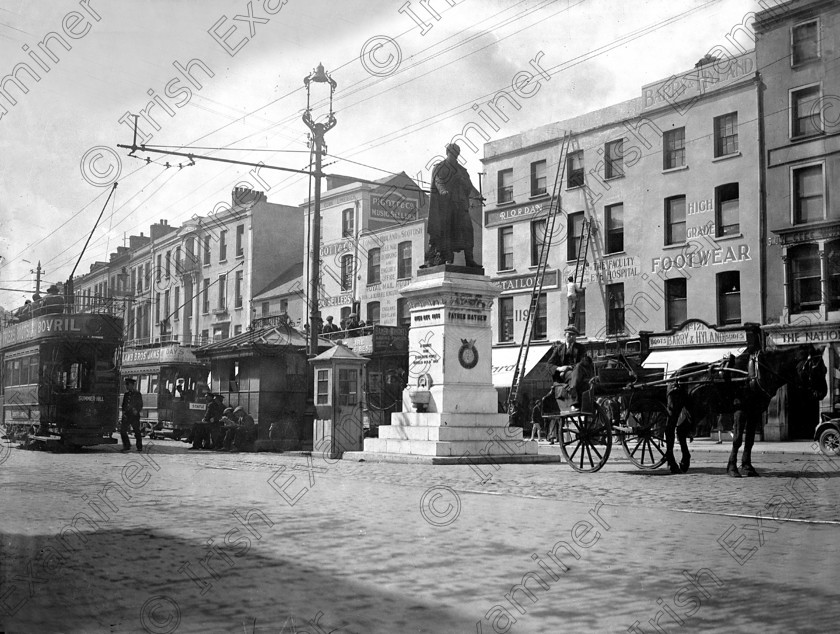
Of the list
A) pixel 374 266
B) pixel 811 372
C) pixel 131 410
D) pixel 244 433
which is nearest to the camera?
pixel 811 372

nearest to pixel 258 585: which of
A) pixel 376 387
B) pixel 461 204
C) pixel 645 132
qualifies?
pixel 461 204

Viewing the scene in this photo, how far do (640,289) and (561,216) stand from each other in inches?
200

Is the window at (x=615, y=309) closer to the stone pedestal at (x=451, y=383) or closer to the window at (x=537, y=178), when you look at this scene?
the window at (x=537, y=178)

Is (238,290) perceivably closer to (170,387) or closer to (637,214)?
(170,387)

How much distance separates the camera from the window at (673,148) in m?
34.0

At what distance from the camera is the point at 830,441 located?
1981 centimetres

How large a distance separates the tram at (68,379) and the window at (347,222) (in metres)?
23.3

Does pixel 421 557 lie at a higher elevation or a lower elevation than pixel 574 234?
lower

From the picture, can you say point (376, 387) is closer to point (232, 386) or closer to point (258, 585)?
point (232, 386)

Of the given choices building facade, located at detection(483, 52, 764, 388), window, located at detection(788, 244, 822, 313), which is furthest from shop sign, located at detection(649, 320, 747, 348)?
window, located at detection(788, 244, 822, 313)

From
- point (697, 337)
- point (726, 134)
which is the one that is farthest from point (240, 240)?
point (726, 134)

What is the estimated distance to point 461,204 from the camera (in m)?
20.1

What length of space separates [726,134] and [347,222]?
69.9 ft

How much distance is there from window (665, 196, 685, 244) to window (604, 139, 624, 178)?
265 cm
